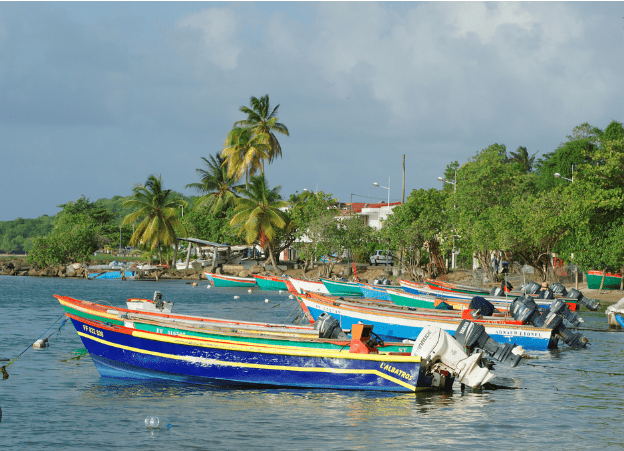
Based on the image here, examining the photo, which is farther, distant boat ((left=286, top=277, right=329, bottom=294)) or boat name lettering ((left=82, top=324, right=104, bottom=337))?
distant boat ((left=286, top=277, right=329, bottom=294))

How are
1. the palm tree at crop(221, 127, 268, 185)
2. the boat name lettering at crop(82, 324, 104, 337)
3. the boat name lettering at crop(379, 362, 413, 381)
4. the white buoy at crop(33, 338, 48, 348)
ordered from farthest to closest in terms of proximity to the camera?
the palm tree at crop(221, 127, 268, 185), the white buoy at crop(33, 338, 48, 348), the boat name lettering at crop(82, 324, 104, 337), the boat name lettering at crop(379, 362, 413, 381)

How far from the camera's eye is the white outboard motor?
14.4m

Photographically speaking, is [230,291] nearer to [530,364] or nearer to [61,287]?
[61,287]

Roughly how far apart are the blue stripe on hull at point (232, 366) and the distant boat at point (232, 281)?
142 ft

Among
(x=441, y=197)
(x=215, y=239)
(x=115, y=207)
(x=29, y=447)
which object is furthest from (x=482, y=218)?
(x=115, y=207)

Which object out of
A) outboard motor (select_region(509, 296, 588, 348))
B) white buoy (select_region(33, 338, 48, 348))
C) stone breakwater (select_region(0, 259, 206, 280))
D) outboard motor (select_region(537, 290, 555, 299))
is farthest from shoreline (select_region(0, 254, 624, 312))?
white buoy (select_region(33, 338, 48, 348))

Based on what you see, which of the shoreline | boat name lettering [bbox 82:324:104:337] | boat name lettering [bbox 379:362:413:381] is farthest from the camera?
the shoreline

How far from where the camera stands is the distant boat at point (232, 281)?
60250 millimetres

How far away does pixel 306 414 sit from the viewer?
528 inches

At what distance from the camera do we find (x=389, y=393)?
14.6 meters

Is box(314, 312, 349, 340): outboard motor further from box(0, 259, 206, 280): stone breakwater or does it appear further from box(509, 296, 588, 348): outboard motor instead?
box(0, 259, 206, 280): stone breakwater

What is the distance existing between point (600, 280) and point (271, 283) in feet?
86.7

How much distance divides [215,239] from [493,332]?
54.6m

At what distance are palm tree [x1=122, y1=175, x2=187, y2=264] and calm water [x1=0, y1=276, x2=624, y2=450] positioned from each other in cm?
5106
